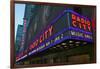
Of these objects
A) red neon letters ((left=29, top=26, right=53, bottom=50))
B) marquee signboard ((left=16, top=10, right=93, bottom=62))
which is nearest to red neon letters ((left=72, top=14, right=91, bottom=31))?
marquee signboard ((left=16, top=10, right=93, bottom=62))

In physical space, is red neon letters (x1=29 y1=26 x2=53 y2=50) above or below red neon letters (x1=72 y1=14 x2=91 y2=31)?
below

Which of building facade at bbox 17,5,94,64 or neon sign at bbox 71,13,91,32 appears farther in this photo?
neon sign at bbox 71,13,91,32

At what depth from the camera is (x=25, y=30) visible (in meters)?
1.99

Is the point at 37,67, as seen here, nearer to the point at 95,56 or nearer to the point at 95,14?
the point at 95,56

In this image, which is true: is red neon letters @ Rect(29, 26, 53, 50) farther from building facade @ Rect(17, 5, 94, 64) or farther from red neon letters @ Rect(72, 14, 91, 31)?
red neon letters @ Rect(72, 14, 91, 31)

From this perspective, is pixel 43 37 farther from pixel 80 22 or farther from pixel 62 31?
pixel 80 22

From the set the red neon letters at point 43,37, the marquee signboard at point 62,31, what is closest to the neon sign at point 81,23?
the marquee signboard at point 62,31

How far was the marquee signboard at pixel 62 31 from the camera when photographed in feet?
6.64

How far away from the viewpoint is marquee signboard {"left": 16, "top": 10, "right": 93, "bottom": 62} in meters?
2.03

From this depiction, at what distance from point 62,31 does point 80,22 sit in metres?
0.24

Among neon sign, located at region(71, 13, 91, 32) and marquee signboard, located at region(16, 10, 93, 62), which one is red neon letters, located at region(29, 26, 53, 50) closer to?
marquee signboard, located at region(16, 10, 93, 62)

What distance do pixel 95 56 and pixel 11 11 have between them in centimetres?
110

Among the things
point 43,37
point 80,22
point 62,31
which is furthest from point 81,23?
point 43,37

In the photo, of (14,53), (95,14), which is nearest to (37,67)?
(14,53)
